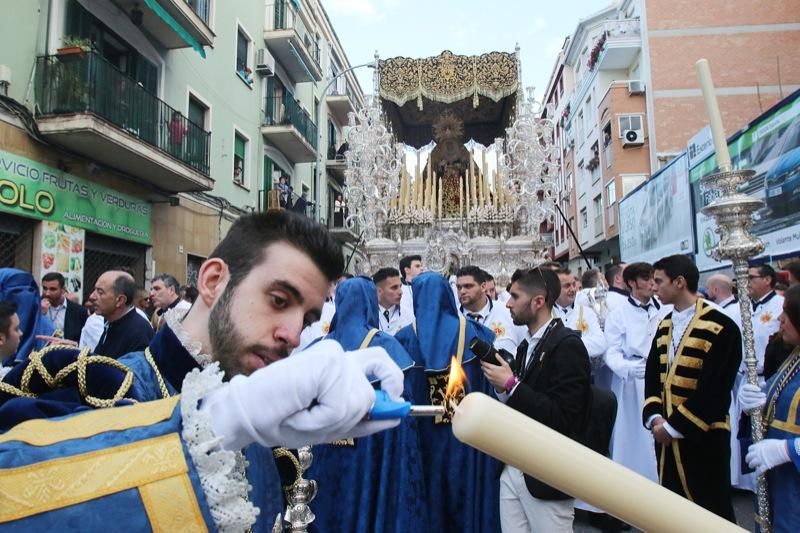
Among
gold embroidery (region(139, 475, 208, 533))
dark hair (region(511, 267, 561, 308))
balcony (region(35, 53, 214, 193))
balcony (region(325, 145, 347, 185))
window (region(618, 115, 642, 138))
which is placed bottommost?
gold embroidery (region(139, 475, 208, 533))

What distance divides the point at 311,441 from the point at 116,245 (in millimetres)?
11515

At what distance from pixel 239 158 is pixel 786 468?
51.5 feet

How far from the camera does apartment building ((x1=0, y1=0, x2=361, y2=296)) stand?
858cm

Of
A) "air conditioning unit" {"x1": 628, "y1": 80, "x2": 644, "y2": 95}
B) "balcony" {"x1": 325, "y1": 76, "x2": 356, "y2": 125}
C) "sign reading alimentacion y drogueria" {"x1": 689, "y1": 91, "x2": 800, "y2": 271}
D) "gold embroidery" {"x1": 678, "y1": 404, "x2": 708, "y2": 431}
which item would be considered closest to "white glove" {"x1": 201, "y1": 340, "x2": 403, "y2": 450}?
"gold embroidery" {"x1": 678, "y1": 404, "x2": 708, "y2": 431}

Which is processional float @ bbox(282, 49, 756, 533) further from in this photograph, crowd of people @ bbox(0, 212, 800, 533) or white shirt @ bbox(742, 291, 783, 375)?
white shirt @ bbox(742, 291, 783, 375)

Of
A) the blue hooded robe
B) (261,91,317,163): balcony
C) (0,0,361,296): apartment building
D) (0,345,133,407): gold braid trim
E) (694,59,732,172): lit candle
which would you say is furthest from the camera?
(261,91,317,163): balcony

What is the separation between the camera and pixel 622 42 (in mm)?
22500

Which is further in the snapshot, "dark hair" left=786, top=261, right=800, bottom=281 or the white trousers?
"dark hair" left=786, top=261, right=800, bottom=281

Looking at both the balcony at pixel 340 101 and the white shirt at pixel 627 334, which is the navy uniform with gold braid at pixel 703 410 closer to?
the white shirt at pixel 627 334

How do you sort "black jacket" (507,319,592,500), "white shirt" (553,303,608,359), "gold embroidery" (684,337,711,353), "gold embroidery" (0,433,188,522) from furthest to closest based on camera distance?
"white shirt" (553,303,608,359)
"gold embroidery" (684,337,711,353)
"black jacket" (507,319,592,500)
"gold embroidery" (0,433,188,522)

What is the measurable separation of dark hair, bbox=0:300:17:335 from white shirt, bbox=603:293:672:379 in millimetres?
5122

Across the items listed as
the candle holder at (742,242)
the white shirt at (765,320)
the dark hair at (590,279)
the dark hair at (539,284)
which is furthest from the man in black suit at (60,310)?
the white shirt at (765,320)

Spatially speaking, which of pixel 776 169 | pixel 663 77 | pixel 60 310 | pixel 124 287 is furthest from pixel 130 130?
pixel 663 77

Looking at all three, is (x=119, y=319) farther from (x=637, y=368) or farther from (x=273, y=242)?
(x=637, y=368)
